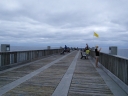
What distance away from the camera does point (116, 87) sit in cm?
698

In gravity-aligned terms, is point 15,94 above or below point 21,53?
below

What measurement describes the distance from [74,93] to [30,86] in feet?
6.57

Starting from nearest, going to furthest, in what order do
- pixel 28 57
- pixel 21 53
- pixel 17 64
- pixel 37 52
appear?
pixel 17 64
pixel 21 53
pixel 28 57
pixel 37 52

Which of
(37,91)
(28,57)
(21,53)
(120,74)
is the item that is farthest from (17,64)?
(120,74)

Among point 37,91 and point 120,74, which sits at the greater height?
point 120,74

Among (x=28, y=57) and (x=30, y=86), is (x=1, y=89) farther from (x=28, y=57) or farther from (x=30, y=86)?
(x=28, y=57)

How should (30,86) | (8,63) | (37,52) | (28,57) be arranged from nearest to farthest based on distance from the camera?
(30,86), (8,63), (28,57), (37,52)

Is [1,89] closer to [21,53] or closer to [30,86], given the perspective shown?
[30,86]

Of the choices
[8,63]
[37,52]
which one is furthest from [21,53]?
[37,52]

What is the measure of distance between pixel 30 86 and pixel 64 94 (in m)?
1.76

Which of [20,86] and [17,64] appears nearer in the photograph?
[20,86]

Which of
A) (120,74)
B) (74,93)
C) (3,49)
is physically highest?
(3,49)

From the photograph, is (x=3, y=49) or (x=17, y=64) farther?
(x=17, y=64)

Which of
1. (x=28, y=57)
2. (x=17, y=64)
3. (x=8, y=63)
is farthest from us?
(x=28, y=57)
